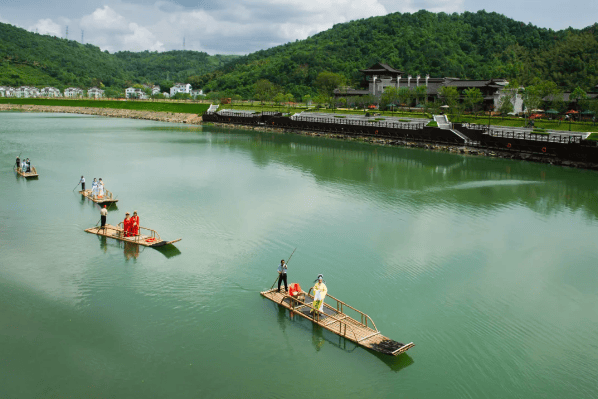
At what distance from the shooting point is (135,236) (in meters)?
19.8

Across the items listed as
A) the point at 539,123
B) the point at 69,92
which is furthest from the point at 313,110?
the point at 69,92

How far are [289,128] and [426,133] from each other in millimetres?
24009

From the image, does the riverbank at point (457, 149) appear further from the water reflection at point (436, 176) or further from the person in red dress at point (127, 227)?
the person in red dress at point (127, 227)

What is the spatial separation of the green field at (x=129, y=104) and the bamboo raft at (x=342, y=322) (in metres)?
84.8

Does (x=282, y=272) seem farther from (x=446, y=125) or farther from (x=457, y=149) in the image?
(x=446, y=125)

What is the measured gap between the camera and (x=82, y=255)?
18453mm

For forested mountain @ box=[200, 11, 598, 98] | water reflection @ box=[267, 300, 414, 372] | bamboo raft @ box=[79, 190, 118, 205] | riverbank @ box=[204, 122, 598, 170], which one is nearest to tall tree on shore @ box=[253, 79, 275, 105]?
forested mountain @ box=[200, 11, 598, 98]

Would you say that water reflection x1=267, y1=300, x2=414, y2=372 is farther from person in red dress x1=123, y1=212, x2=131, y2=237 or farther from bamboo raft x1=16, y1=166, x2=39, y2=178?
bamboo raft x1=16, y1=166, x2=39, y2=178

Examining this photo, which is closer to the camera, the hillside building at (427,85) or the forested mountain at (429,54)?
the hillside building at (427,85)

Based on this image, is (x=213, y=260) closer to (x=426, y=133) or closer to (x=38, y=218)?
(x=38, y=218)

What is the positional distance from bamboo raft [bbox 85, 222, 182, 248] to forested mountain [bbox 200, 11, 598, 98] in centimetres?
8862

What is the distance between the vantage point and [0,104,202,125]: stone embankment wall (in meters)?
93.4

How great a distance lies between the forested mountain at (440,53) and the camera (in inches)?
3848

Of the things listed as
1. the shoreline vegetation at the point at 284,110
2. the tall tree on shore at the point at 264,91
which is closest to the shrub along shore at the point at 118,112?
the shoreline vegetation at the point at 284,110
